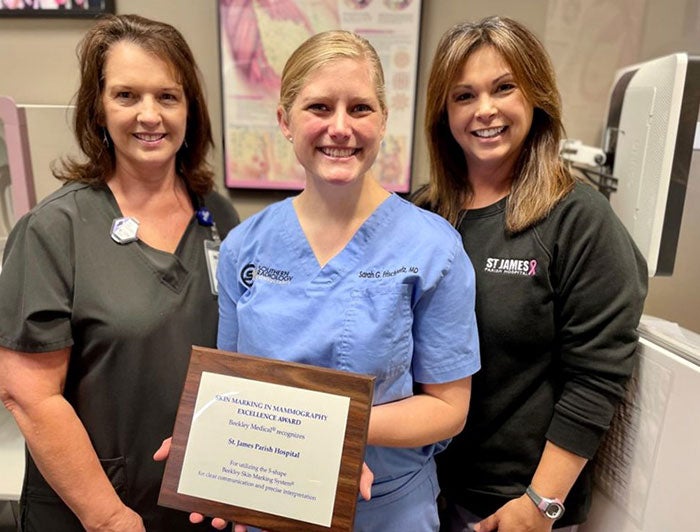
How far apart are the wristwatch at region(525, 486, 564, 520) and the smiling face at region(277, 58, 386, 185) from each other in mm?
683

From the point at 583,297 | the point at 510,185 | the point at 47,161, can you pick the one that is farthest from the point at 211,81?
the point at 583,297

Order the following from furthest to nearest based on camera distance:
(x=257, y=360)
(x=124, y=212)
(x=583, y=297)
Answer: (x=124, y=212) < (x=583, y=297) < (x=257, y=360)

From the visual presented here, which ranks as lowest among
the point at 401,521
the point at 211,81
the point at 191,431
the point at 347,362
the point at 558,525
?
the point at 558,525

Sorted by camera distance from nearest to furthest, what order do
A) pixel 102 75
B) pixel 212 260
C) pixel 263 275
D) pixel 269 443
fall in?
pixel 269 443 < pixel 263 275 < pixel 102 75 < pixel 212 260

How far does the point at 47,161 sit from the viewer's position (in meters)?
1.62

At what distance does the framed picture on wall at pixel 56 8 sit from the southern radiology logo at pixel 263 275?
1266 mm

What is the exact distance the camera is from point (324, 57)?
817 mm

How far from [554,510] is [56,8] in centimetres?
201

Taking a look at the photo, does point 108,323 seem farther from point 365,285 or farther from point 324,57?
point 324,57

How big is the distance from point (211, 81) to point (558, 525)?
5.39 feet

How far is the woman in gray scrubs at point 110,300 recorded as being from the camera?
950mm

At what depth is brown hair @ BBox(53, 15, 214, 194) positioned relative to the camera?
3.38 ft

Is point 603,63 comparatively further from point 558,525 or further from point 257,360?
point 257,360

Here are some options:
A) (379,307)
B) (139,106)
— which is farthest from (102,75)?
(379,307)
